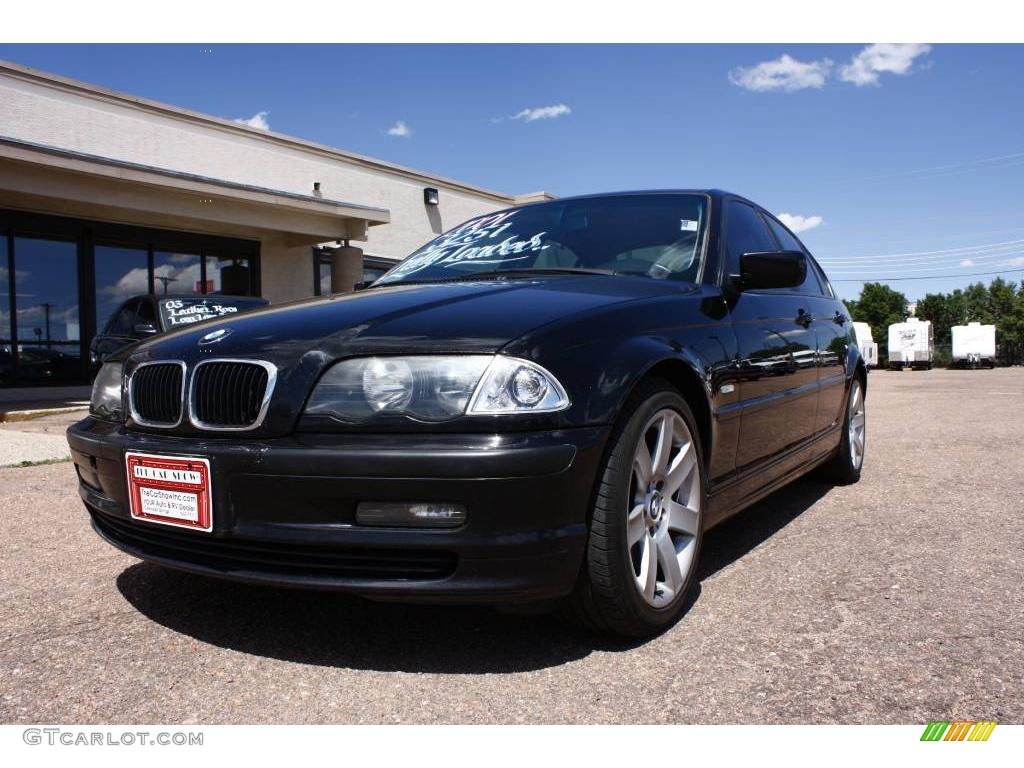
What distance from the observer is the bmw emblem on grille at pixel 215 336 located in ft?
7.80

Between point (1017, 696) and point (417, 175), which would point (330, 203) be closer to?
point (417, 175)

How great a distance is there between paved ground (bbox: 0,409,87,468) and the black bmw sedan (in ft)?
12.8

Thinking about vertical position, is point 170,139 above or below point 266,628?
above

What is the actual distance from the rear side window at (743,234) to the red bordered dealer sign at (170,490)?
218 cm

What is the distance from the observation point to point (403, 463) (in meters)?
1.95

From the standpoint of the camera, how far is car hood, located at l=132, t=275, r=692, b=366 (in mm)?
2141

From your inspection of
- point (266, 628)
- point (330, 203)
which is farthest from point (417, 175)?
point (266, 628)

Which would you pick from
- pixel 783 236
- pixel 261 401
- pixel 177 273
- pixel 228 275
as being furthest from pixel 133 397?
pixel 228 275

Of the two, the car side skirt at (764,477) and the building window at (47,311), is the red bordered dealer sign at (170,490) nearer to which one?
the car side skirt at (764,477)

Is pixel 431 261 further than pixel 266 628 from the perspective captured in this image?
Yes

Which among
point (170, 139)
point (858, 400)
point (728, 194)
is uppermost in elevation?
point (170, 139)
